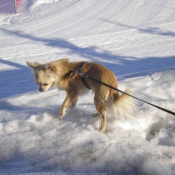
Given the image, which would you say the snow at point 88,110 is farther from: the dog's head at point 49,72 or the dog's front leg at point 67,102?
the dog's head at point 49,72

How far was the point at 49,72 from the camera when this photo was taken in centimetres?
343

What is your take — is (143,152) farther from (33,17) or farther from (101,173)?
(33,17)

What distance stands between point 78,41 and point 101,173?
7.99 meters

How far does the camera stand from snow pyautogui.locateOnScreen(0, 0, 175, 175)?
258 cm

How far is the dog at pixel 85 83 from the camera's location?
3.19 metres

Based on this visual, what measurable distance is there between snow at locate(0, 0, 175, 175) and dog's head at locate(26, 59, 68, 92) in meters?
0.47

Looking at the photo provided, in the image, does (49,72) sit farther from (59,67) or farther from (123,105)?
(123,105)

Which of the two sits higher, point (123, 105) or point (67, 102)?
point (123, 105)

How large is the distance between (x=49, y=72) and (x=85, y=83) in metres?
0.51

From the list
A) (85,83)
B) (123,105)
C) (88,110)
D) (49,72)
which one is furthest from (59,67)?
(123,105)

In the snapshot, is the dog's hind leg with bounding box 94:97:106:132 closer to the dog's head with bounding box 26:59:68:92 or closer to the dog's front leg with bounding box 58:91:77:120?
the dog's front leg with bounding box 58:91:77:120

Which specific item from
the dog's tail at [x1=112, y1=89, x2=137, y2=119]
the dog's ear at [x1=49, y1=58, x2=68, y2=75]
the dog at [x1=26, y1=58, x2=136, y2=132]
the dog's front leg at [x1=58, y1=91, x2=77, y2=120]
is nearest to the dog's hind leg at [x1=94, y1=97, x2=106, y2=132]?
the dog at [x1=26, y1=58, x2=136, y2=132]

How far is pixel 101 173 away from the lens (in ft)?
7.91

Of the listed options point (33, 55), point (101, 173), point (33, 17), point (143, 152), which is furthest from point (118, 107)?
point (33, 17)
